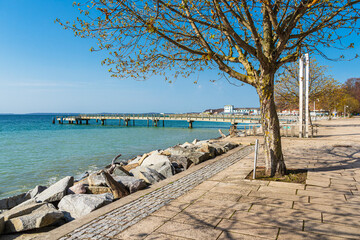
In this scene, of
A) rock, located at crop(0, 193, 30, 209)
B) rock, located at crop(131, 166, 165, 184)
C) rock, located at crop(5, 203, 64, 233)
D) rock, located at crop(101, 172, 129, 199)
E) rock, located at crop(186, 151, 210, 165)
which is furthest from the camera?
rock, located at crop(186, 151, 210, 165)

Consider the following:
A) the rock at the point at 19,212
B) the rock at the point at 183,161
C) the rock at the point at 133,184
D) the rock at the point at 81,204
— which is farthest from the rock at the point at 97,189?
the rock at the point at 183,161

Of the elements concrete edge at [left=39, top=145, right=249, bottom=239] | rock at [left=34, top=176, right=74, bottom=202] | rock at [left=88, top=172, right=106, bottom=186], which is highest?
rock at [left=88, top=172, right=106, bottom=186]

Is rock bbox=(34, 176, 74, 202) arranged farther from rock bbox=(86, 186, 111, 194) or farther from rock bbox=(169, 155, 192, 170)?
rock bbox=(169, 155, 192, 170)

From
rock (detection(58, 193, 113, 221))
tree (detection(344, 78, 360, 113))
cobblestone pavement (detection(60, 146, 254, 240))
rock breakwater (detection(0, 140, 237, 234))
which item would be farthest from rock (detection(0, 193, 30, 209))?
tree (detection(344, 78, 360, 113))

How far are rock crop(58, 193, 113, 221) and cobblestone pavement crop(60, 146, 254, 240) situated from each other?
1.71ft

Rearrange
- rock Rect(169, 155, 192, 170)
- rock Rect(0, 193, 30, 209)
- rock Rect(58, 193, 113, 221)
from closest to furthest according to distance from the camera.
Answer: rock Rect(58, 193, 113, 221) → rock Rect(0, 193, 30, 209) → rock Rect(169, 155, 192, 170)

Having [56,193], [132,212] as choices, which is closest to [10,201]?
[56,193]

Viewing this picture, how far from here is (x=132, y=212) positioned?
421 centimetres

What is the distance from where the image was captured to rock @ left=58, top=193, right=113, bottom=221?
455 centimetres

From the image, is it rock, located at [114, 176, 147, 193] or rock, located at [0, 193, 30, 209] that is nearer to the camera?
rock, located at [114, 176, 147, 193]

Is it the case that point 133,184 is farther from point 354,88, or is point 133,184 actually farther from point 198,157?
point 354,88

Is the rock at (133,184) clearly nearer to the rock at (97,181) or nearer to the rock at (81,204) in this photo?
the rock at (97,181)

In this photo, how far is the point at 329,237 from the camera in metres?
3.19

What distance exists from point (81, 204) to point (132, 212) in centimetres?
115
